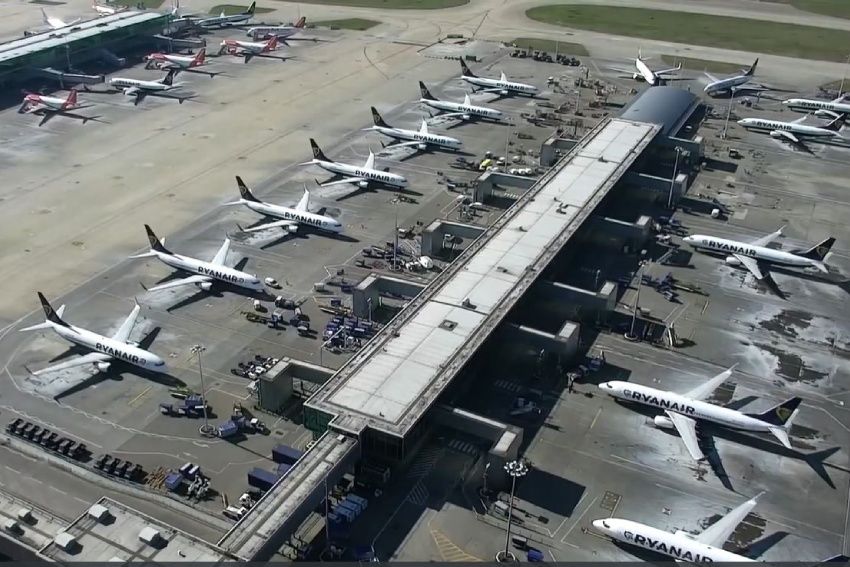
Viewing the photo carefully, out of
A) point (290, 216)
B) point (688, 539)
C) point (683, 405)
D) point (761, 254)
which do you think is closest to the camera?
point (688, 539)

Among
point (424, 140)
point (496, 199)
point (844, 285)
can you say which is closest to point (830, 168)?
point (844, 285)

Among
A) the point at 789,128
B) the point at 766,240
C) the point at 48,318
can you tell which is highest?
the point at 789,128

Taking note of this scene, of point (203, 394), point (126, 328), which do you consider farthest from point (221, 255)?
point (203, 394)

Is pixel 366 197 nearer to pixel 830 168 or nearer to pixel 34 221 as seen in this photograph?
pixel 34 221

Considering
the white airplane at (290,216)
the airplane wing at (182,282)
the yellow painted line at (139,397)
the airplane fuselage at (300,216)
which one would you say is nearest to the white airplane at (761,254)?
the airplane fuselage at (300,216)

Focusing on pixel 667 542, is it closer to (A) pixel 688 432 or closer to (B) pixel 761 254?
(A) pixel 688 432

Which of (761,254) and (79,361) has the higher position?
(761,254)

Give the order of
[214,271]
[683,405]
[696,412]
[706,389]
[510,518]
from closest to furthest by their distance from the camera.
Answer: [510,518] → [696,412] → [683,405] → [706,389] → [214,271]
